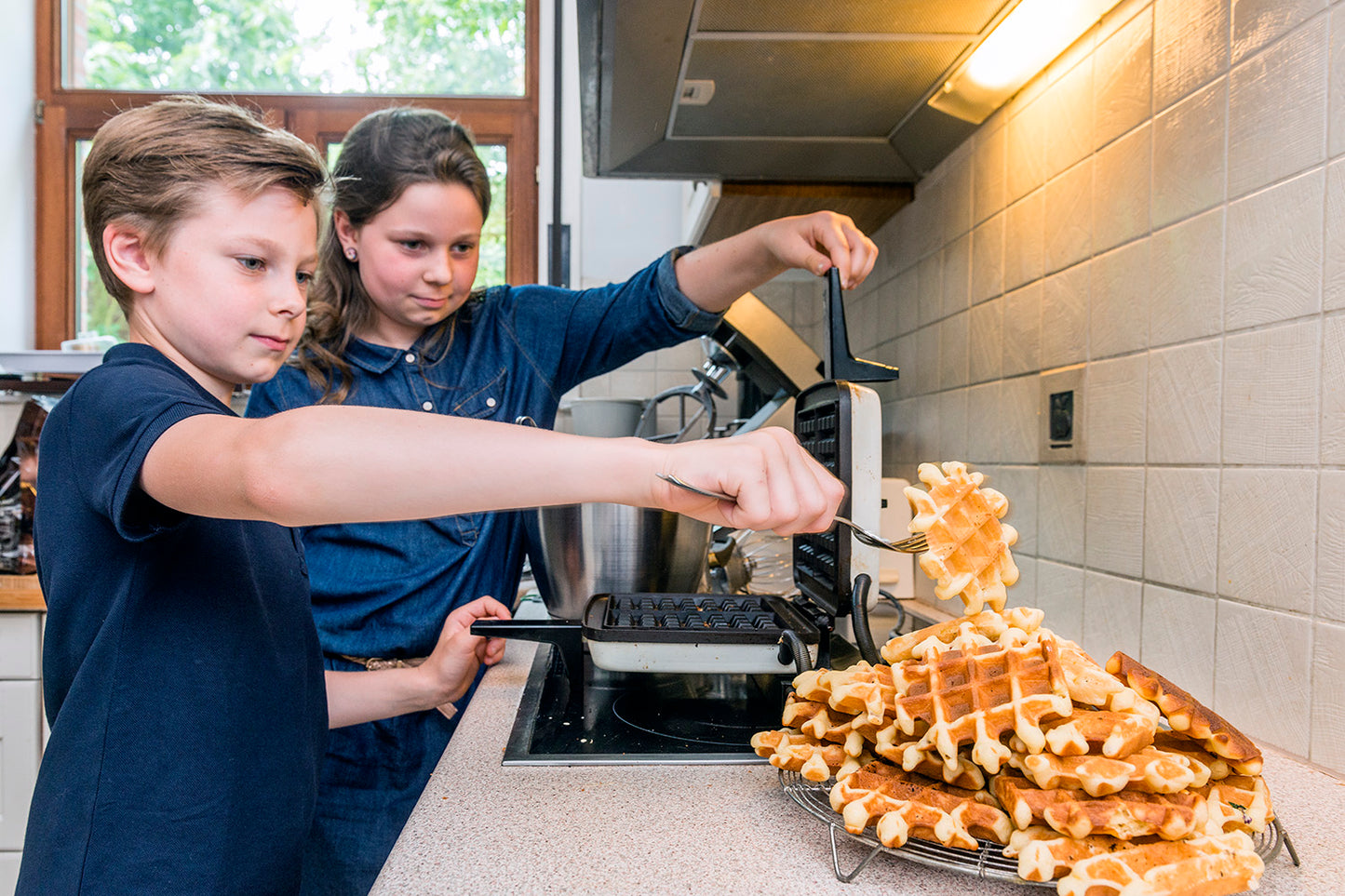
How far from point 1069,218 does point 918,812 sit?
2.74 ft

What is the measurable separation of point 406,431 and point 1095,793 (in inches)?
16.9

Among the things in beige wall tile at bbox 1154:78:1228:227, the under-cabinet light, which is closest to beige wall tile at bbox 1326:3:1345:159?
beige wall tile at bbox 1154:78:1228:227

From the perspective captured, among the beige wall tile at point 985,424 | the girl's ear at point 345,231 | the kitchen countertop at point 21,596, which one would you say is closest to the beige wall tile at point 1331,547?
the beige wall tile at point 985,424

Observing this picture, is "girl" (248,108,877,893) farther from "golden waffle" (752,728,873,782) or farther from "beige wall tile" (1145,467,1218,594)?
"golden waffle" (752,728,873,782)

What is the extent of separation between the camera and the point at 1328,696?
682 millimetres

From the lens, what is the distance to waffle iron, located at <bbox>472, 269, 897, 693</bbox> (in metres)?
0.74

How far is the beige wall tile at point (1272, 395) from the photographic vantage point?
700 millimetres

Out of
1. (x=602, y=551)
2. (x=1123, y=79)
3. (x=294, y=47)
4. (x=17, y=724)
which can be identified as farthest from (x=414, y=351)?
(x=294, y=47)

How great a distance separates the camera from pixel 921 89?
1240 millimetres

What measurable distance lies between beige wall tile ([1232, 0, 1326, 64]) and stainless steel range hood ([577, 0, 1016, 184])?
0.91 ft

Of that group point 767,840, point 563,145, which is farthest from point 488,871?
point 563,145

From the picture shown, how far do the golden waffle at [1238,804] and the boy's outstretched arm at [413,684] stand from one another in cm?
67

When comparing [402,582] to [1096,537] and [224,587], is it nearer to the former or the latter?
[224,587]

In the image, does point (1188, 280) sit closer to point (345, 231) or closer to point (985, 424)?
point (985, 424)
